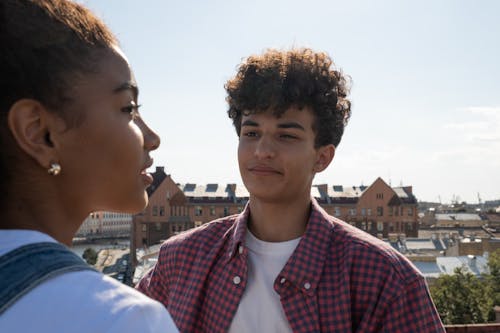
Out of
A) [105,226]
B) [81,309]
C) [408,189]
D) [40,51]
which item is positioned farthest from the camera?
[105,226]

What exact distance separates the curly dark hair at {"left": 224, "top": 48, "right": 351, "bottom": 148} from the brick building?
4076 cm

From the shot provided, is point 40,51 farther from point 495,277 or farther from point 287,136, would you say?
point 495,277

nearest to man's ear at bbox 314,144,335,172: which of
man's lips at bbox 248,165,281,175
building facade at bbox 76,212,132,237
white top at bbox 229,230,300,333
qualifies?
man's lips at bbox 248,165,281,175

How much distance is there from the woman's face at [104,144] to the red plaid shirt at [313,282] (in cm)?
118

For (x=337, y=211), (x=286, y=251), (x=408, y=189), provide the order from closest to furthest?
1. (x=286, y=251)
2. (x=337, y=211)
3. (x=408, y=189)

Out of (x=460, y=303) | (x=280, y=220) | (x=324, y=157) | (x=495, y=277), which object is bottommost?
(x=460, y=303)

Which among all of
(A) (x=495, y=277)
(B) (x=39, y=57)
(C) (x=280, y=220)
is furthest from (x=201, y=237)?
(A) (x=495, y=277)

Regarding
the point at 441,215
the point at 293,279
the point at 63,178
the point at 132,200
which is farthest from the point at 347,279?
the point at 441,215

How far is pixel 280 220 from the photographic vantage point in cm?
249

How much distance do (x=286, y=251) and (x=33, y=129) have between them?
1.60 m

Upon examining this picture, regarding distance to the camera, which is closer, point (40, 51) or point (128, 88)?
point (40, 51)

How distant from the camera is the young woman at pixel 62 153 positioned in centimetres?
74

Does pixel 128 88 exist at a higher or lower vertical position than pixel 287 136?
lower

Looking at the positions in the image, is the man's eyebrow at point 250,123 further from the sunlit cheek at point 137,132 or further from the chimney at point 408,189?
the chimney at point 408,189
